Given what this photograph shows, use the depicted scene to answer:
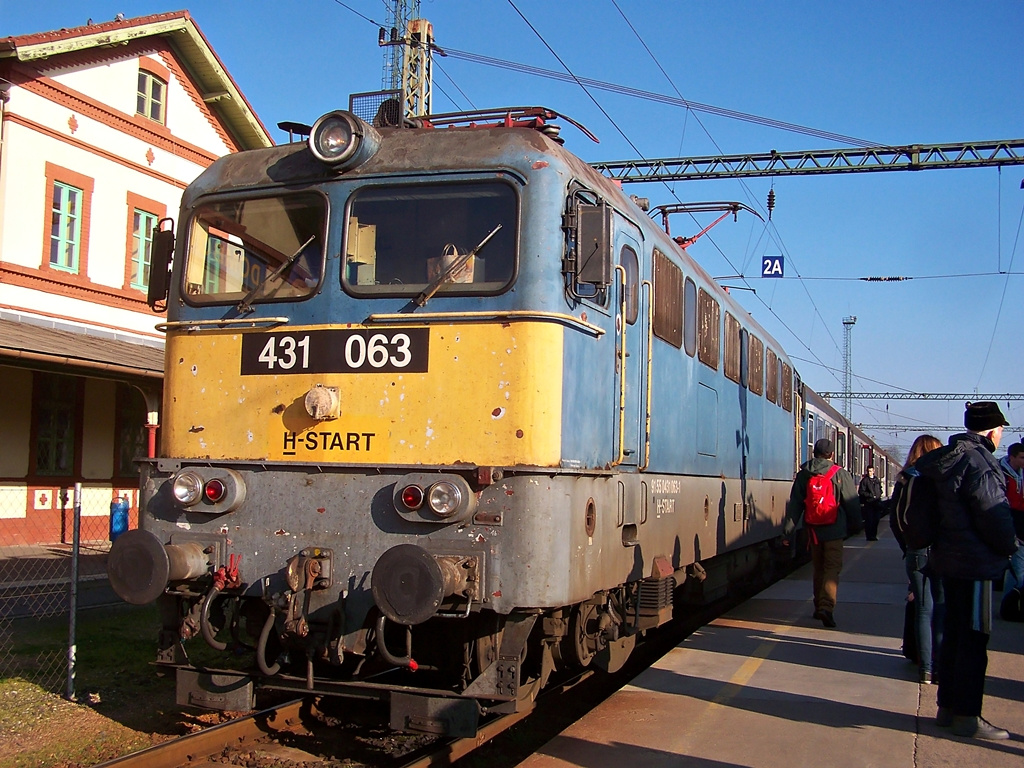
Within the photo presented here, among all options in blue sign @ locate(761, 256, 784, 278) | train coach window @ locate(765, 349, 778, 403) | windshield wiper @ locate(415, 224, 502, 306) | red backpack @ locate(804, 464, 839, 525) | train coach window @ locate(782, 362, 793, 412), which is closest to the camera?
windshield wiper @ locate(415, 224, 502, 306)

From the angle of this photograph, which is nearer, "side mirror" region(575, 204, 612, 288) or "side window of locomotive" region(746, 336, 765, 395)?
"side mirror" region(575, 204, 612, 288)

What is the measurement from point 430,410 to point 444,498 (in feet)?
1.77

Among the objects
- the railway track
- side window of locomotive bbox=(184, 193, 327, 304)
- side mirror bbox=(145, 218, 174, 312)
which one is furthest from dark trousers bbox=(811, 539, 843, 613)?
side mirror bbox=(145, 218, 174, 312)

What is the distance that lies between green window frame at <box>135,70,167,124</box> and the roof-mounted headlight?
569 inches

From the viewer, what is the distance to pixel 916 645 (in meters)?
6.94

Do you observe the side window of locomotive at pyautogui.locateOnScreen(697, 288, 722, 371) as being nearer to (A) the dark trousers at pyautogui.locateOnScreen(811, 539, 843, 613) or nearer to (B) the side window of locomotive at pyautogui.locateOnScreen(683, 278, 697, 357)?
(B) the side window of locomotive at pyautogui.locateOnScreen(683, 278, 697, 357)

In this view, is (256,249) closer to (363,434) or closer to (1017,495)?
(363,434)

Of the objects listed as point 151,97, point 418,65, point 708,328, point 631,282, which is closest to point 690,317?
point 708,328

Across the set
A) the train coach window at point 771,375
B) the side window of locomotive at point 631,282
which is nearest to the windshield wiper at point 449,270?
the side window of locomotive at point 631,282

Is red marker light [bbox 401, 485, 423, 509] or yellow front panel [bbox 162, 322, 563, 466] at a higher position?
yellow front panel [bbox 162, 322, 563, 466]

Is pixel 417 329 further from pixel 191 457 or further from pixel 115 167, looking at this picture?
pixel 115 167

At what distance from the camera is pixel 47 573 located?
42.1 feet

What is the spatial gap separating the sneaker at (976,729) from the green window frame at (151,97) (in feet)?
57.9

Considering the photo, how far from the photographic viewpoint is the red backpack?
9.64m
